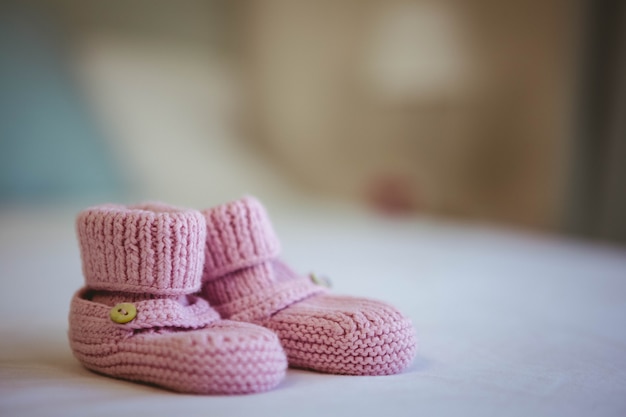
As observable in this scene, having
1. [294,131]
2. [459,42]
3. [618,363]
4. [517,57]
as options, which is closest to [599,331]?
[618,363]

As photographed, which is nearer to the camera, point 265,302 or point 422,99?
point 265,302

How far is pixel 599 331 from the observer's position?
3.14 feet

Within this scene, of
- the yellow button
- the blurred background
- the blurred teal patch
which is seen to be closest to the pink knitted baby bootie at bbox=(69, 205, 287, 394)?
the yellow button

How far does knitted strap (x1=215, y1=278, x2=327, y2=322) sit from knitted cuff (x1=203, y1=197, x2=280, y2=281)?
0.04 meters

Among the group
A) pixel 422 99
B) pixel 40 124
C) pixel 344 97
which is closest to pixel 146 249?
pixel 40 124

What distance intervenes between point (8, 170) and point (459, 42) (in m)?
2.23

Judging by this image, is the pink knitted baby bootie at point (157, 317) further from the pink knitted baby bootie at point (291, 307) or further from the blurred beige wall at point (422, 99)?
the blurred beige wall at point (422, 99)

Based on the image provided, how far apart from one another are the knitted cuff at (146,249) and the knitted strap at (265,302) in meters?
0.07

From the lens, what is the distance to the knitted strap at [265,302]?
0.76 meters

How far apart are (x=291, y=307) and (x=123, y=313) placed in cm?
21

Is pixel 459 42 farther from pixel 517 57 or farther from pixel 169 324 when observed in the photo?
pixel 169 324

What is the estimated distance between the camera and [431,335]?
91 cm

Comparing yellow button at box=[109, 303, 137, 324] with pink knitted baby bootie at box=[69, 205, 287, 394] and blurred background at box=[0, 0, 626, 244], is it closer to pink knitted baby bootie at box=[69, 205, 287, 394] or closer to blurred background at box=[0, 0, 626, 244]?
pink knitted baby bootie at box=[69, 205, 287, 394]

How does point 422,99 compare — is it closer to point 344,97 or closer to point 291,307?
point 344,97
